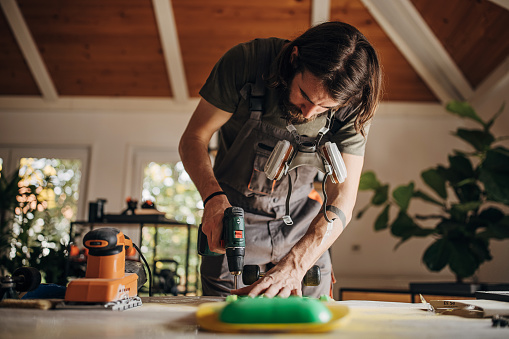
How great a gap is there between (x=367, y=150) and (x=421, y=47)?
3.76ft

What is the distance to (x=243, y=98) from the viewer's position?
4.19ft

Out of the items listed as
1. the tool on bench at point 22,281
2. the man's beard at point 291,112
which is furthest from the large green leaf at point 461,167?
the tool on bench at point 22,281

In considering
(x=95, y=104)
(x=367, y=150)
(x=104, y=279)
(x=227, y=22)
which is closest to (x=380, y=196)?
(x=367, y=150)

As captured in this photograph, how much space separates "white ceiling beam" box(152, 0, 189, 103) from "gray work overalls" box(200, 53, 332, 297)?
9.81 ft

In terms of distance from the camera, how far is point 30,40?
4.25 meters

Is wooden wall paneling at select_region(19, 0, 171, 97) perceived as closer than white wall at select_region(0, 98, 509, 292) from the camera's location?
Yes

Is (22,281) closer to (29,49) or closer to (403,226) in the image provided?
(403,226)

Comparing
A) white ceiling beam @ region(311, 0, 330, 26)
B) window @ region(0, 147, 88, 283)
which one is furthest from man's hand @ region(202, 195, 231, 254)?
window @ region(0, 147, 88, 283)

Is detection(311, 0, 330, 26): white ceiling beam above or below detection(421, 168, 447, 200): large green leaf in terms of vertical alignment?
above

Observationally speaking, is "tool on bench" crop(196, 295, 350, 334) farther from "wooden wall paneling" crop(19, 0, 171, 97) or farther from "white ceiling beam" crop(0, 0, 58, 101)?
"white ceiling beam" crop(0, 0, 58, 101)

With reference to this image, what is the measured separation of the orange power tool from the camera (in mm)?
794

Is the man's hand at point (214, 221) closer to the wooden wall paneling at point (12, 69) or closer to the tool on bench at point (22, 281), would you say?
the tool on bench at point (22, 281)

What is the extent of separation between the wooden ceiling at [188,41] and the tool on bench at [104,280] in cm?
345

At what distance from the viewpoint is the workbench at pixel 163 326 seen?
549 millimetres
